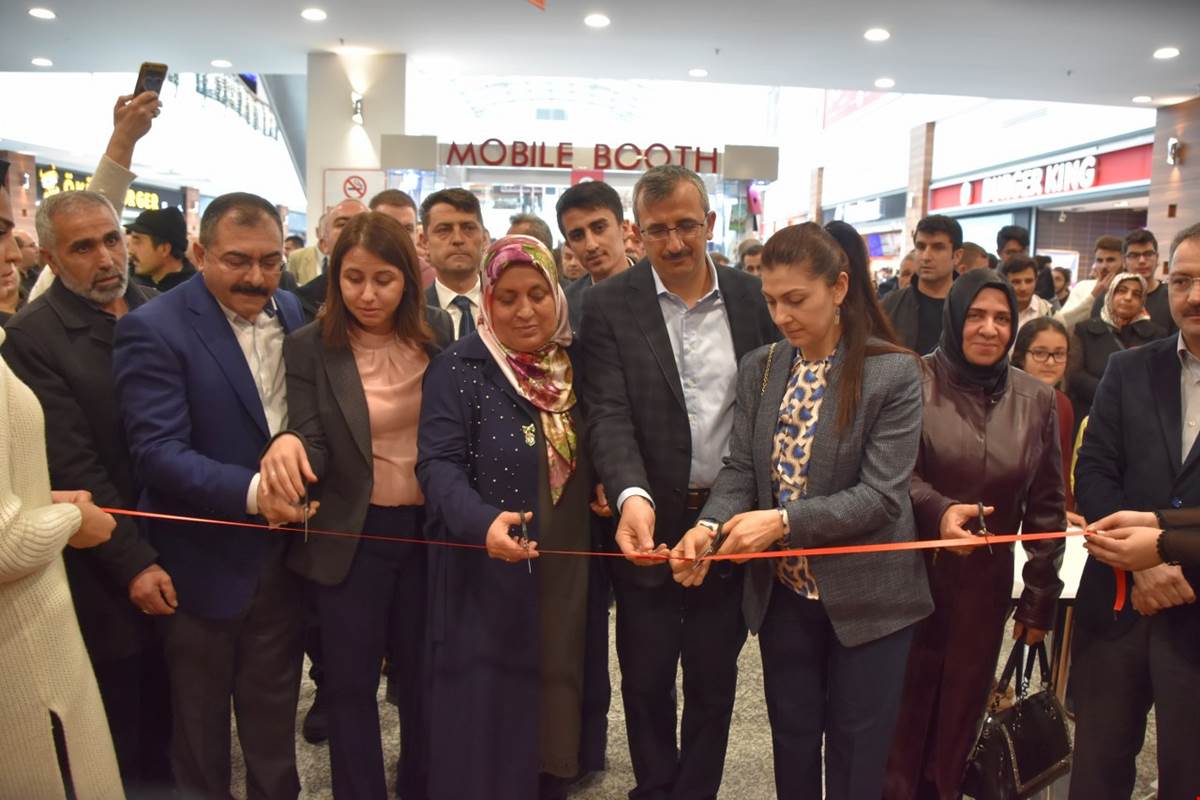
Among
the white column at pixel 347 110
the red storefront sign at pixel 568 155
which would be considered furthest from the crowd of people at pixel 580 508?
the white column at pixel 347 110

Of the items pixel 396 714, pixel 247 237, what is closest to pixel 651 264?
pixel 247 237

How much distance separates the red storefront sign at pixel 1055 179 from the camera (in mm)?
12656

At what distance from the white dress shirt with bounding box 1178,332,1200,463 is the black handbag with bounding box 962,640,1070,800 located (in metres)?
0.77

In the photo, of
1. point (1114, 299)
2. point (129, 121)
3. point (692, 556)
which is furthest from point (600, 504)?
point (1114, 299)

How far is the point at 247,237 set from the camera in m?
2.29

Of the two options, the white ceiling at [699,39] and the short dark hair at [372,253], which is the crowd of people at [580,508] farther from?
the white ceiling at [699,39]

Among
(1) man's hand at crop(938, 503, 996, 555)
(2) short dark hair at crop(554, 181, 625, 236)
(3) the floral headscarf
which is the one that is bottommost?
(1) man's hand at crop(938, 503, 996, 555)

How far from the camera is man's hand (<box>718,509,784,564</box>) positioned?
6.79 ft

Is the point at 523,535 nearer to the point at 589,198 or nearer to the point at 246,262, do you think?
the point at 246,262

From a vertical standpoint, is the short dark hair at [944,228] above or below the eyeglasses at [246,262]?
above

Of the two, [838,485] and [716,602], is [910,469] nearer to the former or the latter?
[838,485]

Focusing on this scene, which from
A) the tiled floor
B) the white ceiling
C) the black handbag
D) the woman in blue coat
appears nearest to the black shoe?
the tiled floor

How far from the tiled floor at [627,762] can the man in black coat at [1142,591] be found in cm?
56

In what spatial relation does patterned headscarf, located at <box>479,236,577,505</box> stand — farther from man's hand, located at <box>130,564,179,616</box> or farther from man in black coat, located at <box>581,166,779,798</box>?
man's hand, located at <box>130,564,179,616</box>
